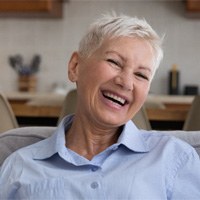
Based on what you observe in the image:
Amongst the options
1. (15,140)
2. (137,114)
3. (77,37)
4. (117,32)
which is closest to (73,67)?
(117,32)

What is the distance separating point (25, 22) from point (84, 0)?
1.98ft

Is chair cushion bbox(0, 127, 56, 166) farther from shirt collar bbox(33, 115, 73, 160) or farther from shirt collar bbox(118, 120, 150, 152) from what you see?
shirt collar bbox(118, 120, 150, 152)

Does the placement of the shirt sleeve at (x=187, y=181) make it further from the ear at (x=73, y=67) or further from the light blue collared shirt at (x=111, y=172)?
the ear at (x=73, y=67)

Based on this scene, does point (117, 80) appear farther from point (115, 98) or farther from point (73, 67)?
point (73, 67)

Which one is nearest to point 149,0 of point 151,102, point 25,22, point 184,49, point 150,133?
point 184,49

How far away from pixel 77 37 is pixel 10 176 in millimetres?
3111

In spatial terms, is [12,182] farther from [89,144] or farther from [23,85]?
[23,85]

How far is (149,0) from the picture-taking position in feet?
13.7

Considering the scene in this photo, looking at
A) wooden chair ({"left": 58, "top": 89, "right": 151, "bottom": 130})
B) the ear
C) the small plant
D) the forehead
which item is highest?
the forehead

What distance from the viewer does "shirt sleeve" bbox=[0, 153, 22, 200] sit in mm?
1286

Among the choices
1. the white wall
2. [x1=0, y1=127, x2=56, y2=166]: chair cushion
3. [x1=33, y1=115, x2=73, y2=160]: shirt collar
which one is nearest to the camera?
[x1=33, y1=115, x2=73, y2=160]: shirt collar

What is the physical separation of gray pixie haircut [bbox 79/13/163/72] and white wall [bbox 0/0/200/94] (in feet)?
9.26

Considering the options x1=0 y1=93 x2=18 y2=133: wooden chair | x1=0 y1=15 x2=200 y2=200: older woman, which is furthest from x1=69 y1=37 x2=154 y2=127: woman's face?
x1=0 y1=93 x2=18 y2=133: wooden chair

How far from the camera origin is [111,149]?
1292 mm
